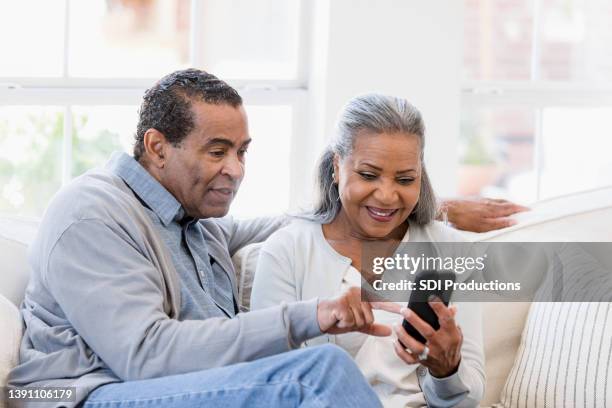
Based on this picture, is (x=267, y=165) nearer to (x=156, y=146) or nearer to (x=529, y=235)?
(x=529, y=235)

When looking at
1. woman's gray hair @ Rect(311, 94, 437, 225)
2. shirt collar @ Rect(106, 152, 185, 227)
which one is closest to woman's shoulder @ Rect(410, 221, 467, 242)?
woman's gray hair @ Rect(311, 94, 437, 225)

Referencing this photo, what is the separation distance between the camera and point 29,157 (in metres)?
3.26

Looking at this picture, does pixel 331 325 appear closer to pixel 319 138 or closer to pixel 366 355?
pixel 366 355

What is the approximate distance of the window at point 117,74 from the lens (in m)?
3.18

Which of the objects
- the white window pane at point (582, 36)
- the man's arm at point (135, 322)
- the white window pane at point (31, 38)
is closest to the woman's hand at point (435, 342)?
the man's arm at point (135, 322)

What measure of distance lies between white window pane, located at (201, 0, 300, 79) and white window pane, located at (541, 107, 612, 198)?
1110 millimetres

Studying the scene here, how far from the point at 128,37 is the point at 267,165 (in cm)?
69

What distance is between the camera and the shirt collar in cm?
225

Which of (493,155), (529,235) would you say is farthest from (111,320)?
(493,155)

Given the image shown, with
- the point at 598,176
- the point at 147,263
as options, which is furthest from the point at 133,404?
the point at 598,176

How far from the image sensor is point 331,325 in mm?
1989

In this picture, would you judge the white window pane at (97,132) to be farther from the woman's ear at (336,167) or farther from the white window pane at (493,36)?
the white window pane at (493,36)

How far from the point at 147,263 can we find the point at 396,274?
Result: 2.07 ft

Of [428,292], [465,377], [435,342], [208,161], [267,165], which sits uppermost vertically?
[208,161]
